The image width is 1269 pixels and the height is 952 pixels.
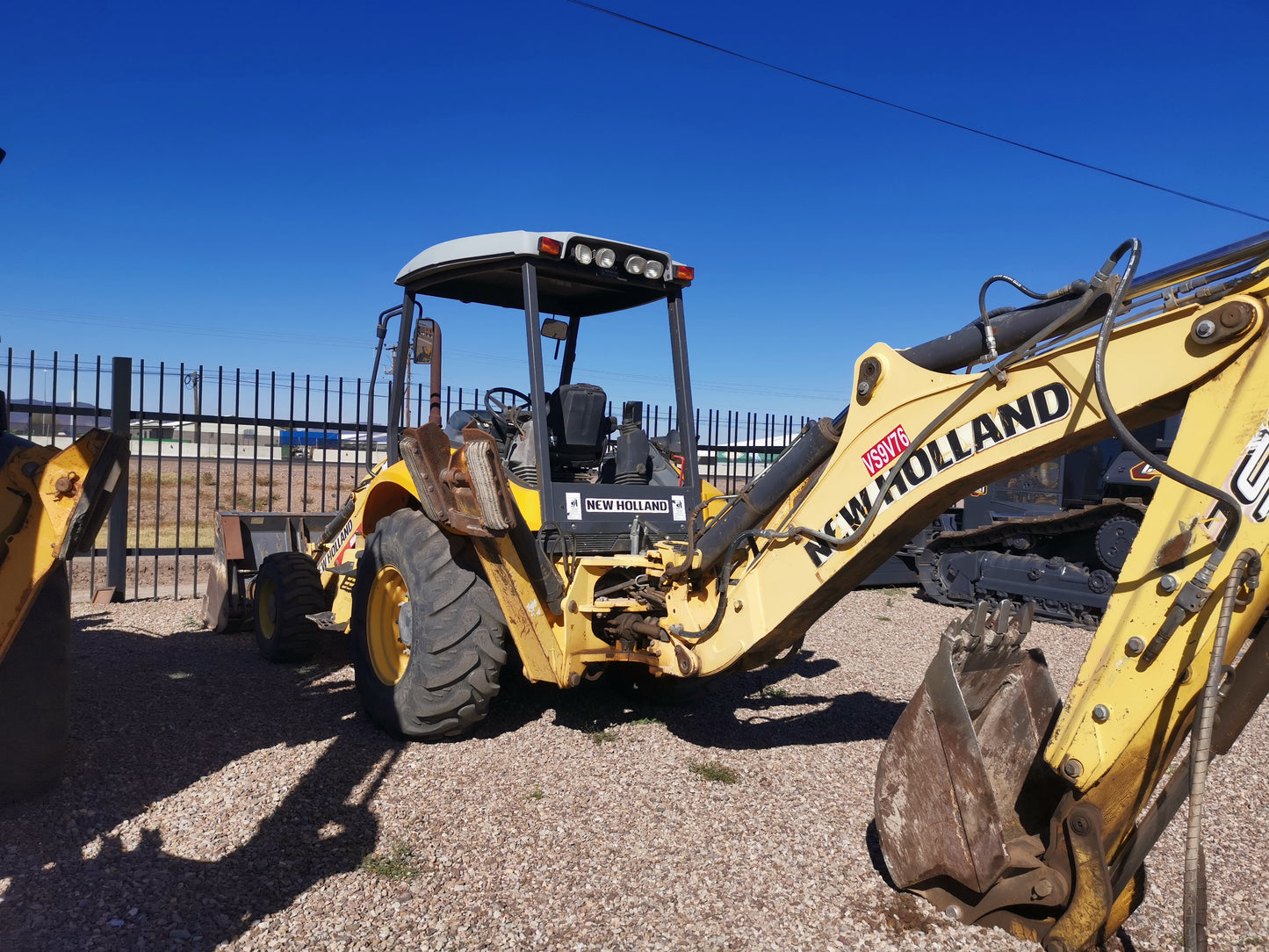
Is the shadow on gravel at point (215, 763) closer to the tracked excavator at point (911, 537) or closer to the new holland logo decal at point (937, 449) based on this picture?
the tracked excavator at point (911, 537)

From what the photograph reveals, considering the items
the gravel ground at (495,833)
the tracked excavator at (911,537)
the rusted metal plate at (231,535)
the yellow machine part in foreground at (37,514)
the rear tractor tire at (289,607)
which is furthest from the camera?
the rusted metal plate at (231,535)

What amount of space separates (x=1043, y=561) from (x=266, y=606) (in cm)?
796

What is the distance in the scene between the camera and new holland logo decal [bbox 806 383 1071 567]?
299cm

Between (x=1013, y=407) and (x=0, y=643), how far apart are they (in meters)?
3.32

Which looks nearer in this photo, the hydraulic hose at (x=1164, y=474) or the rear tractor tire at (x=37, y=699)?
the hydraulic hose at (x=1164, y=474)

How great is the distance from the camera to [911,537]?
359 cm

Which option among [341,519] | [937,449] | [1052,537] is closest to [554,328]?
[341,519]

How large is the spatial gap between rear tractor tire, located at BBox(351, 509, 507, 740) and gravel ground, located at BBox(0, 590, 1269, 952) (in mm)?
179

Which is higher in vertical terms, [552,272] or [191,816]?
[552,272]

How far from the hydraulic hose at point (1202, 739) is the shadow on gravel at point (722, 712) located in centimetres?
264

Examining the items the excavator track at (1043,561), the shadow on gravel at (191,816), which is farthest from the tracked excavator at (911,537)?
the excavator track at (1043,561)

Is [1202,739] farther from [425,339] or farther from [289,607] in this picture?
[289,607]

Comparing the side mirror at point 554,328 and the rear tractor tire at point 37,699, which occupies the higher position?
the side mirror at point 554,328

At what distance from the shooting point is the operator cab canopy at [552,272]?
15.4ft
